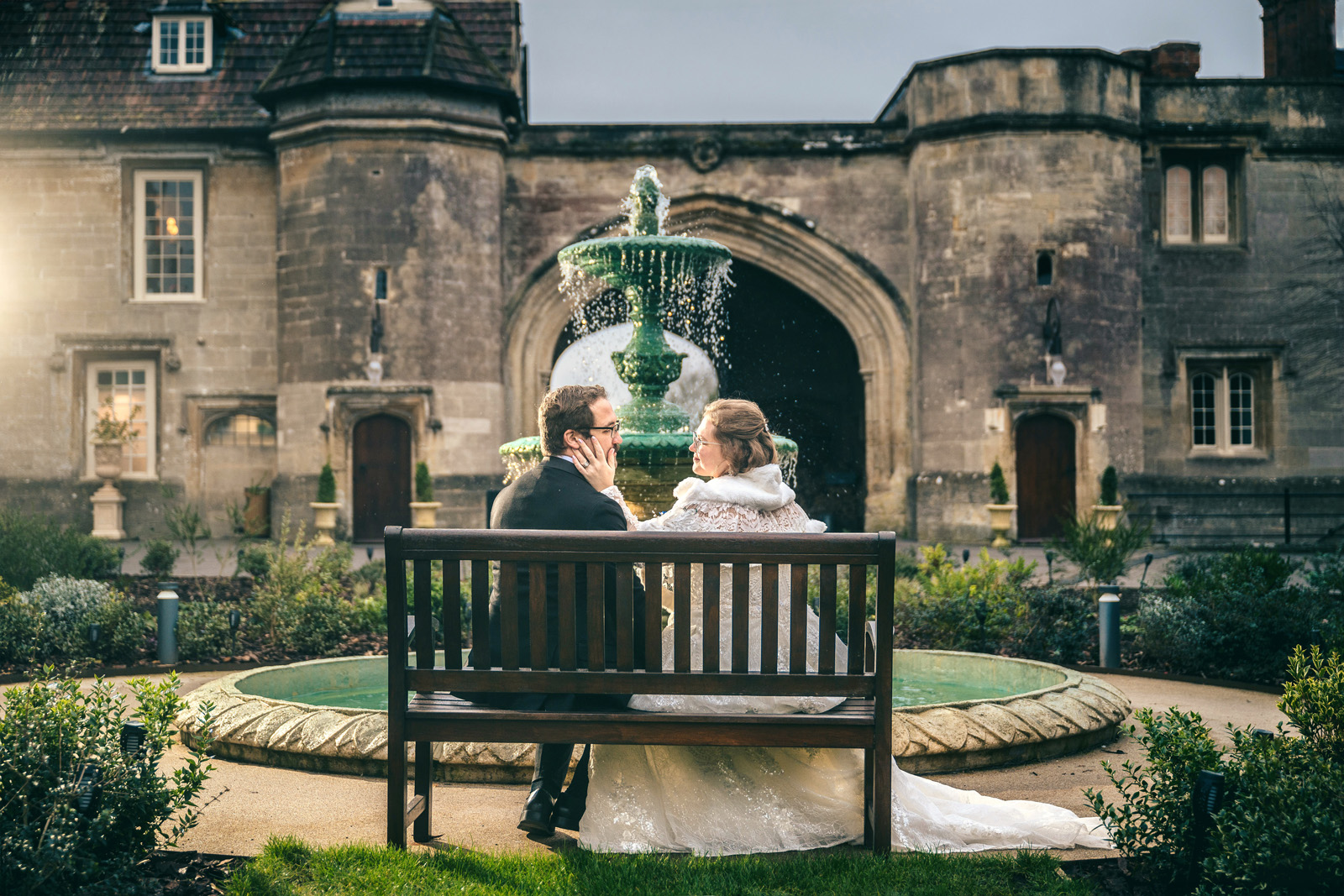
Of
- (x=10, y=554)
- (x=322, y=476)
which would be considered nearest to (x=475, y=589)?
(x=10, y=554)

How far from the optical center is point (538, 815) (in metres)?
3.22

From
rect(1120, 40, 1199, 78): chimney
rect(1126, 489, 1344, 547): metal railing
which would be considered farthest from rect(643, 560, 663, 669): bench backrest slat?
rect(1120, 40, 1199, 78): chimney

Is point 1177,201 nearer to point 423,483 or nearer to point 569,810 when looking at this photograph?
point 423,483

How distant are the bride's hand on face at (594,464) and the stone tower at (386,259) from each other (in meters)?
14.0

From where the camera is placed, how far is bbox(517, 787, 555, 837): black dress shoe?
3.21 meters

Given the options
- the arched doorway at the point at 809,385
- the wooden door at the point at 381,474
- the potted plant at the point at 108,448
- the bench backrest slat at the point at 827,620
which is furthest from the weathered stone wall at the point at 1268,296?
the bench backrest slat at the point at 827,620

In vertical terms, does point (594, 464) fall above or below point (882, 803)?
above

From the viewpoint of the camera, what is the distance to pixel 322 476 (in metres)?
17.0

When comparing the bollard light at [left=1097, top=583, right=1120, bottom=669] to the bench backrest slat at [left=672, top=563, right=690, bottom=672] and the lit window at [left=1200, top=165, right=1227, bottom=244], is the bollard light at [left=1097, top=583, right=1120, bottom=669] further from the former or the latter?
the lit window at [left=1200, top=165, right=1227, bottom=244]

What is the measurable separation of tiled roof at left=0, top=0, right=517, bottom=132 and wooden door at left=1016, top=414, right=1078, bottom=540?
10.0 meters

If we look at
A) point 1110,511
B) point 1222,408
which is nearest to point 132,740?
point 1110,511

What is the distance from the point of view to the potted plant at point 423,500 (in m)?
16.8

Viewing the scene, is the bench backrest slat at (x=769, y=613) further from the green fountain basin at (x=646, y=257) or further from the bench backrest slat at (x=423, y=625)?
the green fountain basin at (x=646, y=257)

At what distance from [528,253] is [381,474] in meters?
4.32
